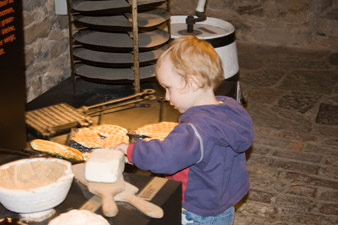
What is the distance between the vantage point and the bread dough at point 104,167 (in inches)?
63.9

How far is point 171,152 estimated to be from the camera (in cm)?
168

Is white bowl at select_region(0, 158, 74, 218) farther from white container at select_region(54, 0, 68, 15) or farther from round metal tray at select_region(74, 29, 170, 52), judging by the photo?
white container at select_region(54, 0, 68, 15)

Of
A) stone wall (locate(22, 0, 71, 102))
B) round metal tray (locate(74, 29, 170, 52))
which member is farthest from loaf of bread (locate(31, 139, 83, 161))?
stone wall (locate(22, 0, 71, 102))

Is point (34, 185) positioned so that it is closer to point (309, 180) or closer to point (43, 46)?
point (43, 46)

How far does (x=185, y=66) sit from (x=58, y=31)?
185 cm

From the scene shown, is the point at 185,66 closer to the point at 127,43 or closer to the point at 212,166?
the point at 212,166

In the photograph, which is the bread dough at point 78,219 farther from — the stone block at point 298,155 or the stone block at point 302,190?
the stone block at point 298,155

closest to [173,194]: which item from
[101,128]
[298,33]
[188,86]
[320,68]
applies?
[188,86]

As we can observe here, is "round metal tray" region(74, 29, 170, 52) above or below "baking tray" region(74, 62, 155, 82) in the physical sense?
above

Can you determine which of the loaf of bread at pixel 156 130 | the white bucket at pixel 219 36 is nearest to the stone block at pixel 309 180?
the white bucket at pixel 219 36

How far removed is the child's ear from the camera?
1.76 metres

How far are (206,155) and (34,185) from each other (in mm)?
532

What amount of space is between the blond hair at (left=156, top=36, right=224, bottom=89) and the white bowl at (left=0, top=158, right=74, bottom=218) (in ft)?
1.55

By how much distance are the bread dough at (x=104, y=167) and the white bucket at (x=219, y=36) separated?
5.00 ft
